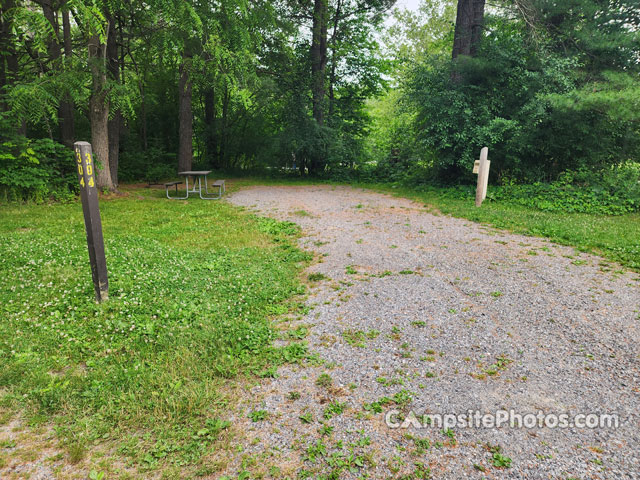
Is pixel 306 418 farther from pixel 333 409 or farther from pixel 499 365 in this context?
pixel 499 365

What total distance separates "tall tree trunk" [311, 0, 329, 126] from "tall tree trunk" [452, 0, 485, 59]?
18.5ft

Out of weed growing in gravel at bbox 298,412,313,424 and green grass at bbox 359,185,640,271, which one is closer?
weed growing in gravel at bbox 298,412,313,424

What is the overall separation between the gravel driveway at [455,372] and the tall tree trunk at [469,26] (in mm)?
9339

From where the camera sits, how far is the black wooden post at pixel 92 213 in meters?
3.93

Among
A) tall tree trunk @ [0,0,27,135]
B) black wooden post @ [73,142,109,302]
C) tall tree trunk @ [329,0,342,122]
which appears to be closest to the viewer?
black wooden post @ [73,142,109,302]

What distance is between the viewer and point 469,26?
41.4 ft

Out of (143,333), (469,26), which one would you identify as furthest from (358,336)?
(469,26)

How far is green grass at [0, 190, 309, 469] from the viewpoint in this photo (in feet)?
8.44

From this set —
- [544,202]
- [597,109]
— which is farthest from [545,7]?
[544,202]

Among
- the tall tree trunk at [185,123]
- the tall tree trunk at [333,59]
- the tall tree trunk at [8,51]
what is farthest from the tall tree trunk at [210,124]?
the tall tree trunk at [8,51]

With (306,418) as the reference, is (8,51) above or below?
above

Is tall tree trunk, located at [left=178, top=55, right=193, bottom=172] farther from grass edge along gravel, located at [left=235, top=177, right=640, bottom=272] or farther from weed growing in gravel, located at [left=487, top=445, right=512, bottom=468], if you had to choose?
weed growing in gravel, located at [left=487, top=445, right=512, bottom=468]

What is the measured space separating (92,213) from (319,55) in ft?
49.1

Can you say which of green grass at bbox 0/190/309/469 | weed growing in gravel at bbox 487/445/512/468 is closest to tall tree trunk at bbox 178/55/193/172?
green grass at bbox 0/190/309/469
